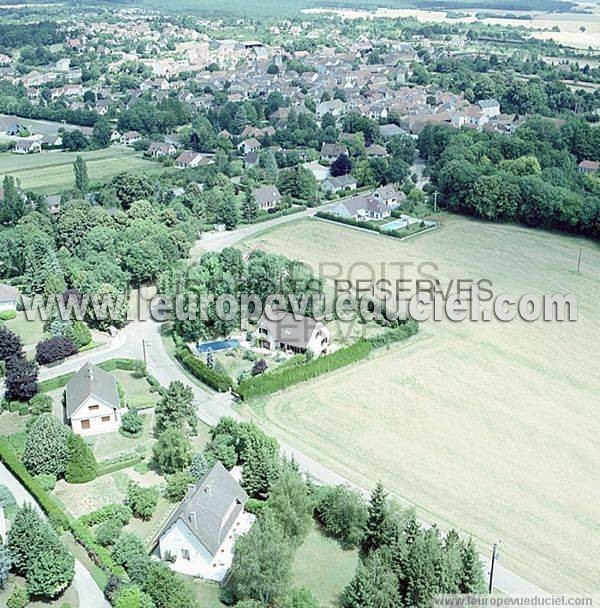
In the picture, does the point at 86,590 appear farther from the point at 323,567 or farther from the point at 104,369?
the point at 104,369

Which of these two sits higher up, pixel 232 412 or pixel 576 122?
pixel 576 122

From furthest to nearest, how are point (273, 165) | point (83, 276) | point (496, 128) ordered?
point (496, 128) < point (273, 165) < point (83, 276)

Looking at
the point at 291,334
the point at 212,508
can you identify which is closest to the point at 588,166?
the point at 291,334

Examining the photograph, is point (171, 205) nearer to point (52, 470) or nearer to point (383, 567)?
point (52, 470)

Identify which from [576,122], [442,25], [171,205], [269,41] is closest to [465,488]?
[171,205]

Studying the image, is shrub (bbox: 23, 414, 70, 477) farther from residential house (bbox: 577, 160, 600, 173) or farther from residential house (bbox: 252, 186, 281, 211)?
residential house (bbox: 577, 160, 600, 173)

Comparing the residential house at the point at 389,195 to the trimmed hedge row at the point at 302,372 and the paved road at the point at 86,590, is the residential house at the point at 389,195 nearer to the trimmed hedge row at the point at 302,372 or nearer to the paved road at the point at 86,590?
the trimmed hedge row at the point at 302,372
